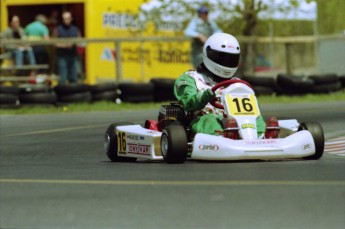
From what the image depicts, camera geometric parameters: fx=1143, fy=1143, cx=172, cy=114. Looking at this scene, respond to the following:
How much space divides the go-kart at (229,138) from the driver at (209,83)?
0.31 feet

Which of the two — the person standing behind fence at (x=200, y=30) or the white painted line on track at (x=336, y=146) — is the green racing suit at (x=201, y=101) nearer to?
the white painted line on track at (x=336, y=146)

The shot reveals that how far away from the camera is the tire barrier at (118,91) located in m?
19.8

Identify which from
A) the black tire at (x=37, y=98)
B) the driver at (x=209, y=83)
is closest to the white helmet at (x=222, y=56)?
the driver at (x=209, y=83)

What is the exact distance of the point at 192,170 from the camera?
9211 millimetres

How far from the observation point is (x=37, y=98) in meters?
19.8

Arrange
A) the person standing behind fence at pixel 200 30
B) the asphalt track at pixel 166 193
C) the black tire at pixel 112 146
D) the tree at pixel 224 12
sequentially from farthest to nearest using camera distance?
the tree at pixel 224 12 < the person standing behind fence at pixel 200 30 < the black tire at pixel 112 146 < the asphalt track at pixel 166 193

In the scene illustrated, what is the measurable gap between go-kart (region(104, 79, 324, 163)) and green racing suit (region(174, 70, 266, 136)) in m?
0.08

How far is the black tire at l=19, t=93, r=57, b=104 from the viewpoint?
19812 millimetres

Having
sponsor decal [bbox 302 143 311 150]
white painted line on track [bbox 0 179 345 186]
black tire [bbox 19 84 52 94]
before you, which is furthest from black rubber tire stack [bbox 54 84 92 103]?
white painted line on track [bbox 0 179 345 186]

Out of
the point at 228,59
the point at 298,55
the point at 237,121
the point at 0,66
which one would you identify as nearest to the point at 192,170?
the point at 237,121

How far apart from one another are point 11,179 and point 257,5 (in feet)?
57.0

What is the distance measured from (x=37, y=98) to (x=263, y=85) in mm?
4530

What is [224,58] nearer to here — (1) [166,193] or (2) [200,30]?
(1) [166,193]

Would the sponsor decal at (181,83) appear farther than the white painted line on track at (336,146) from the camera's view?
No
